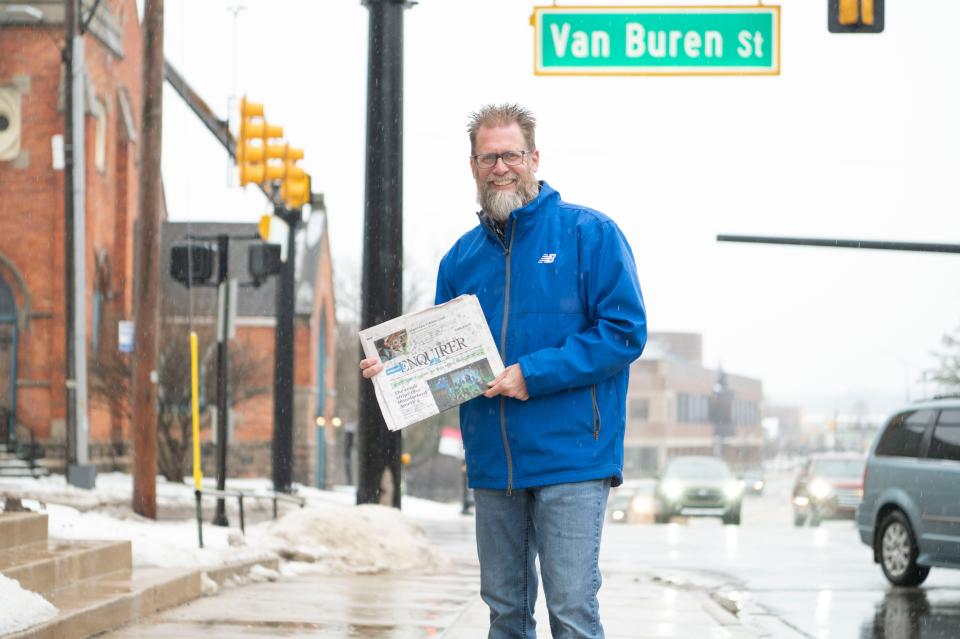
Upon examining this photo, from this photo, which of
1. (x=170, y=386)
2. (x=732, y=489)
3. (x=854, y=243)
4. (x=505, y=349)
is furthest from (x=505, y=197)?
(x=170, y=386)

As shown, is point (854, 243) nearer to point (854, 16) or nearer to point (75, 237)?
point (854, 16)

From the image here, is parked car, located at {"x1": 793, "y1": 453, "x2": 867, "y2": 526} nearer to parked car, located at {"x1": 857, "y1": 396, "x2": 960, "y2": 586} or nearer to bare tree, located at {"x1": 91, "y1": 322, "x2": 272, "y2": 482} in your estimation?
bare tree, located at {"x1": 91, "y1": 322, "x2": 272, "y2": 482}

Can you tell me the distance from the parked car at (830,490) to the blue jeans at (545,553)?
27.6 meters

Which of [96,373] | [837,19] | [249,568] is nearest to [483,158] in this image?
[249,568]

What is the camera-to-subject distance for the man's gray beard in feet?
15.3

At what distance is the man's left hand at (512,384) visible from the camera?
4.48 meters

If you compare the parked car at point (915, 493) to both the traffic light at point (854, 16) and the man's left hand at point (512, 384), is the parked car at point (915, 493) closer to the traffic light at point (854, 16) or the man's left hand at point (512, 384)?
the traffic light at point (854, 16)

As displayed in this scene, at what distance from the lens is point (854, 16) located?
42.7 feet

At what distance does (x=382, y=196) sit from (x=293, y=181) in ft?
24.7

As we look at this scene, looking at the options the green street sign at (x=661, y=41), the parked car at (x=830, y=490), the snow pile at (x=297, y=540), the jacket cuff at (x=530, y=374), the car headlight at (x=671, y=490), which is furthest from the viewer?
the parked car at (x=830, y=490)

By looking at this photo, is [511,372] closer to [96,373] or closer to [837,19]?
[837,19]

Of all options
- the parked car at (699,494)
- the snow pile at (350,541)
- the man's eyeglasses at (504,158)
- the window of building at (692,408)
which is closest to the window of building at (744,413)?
the window of building at (692,408)

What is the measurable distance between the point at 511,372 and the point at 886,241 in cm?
1594

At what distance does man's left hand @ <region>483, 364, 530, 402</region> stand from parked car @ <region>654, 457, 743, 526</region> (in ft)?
84.0
